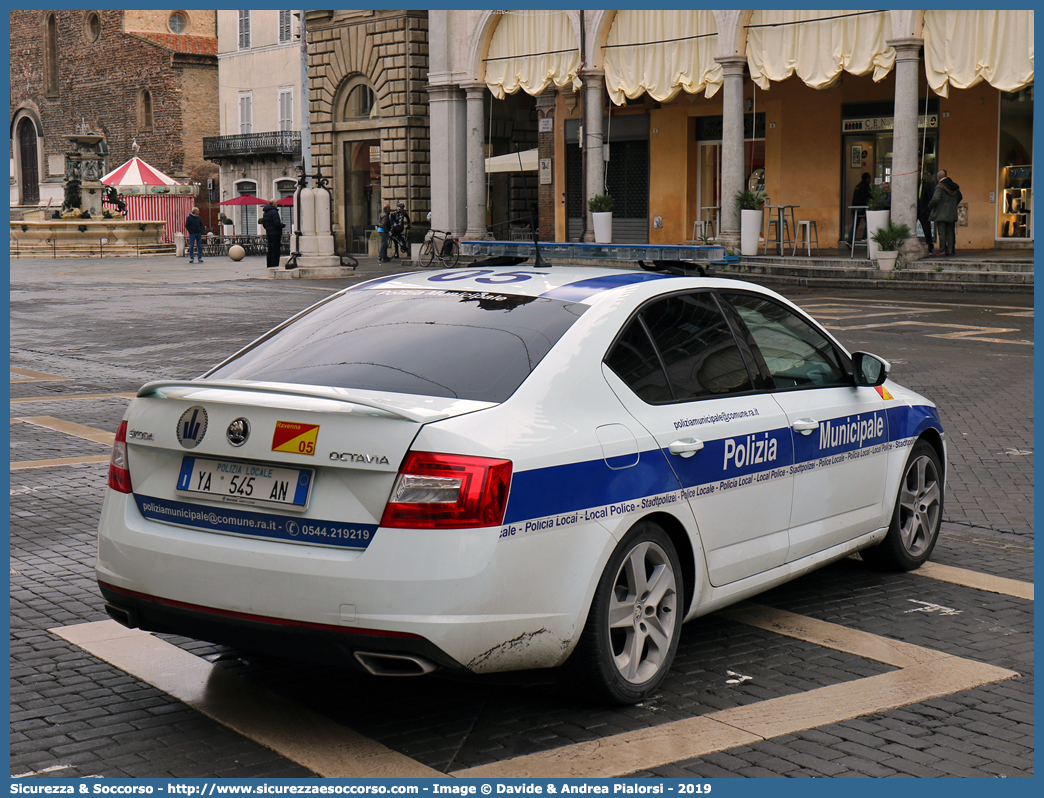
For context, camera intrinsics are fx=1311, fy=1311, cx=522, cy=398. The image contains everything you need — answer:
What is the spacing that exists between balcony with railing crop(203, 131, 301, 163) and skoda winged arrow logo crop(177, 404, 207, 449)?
5600 centimetres

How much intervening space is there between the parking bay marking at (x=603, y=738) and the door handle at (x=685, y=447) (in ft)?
3.01

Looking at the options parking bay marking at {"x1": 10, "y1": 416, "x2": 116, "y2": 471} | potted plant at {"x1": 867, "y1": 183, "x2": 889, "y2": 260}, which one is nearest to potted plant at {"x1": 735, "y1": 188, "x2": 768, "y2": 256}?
potted plant at {"x1": 867, "y1": 183, "x2": 889, "y2": 260}

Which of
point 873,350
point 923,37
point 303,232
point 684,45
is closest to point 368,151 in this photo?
point 303,232

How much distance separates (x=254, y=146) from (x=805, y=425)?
196 feet

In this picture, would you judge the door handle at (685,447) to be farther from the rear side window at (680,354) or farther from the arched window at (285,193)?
the arched window at (285,193)

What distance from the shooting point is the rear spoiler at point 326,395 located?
4.12 metres

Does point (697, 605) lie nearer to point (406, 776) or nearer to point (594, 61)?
point (406, 776)

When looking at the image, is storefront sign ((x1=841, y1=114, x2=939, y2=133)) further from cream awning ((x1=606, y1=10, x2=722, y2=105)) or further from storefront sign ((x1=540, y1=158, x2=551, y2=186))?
storefront sign ((x1=540, y1=158, x2=551, y2=186))

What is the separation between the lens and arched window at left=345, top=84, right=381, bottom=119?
44.3 meters

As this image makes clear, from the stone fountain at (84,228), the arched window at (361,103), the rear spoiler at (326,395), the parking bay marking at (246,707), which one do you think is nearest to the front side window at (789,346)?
the rear spoiler at (326,395)

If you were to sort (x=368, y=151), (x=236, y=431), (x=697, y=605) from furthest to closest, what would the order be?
(x=368, y=151)
(x=697, y=605)
(x=236, y=431)

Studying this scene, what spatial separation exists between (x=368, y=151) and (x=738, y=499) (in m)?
42.0

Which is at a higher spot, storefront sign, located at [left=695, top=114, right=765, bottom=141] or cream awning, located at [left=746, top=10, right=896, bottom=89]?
cream awning, located at [left=746, top=10, right=896, bottom=89]

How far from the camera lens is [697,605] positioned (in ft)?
16.1
